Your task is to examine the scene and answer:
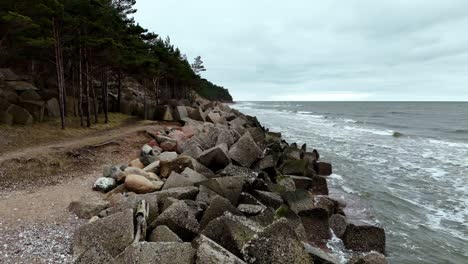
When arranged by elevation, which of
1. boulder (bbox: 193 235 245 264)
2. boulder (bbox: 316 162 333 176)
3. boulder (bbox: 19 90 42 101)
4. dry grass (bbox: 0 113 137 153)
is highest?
boulder (bbox: 19 90 42 101)

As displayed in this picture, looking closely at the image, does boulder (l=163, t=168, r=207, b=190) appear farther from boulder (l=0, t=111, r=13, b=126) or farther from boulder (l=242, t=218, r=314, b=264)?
boulder (l=0, t=111, r=13, b=126)

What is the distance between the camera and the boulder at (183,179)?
920cm

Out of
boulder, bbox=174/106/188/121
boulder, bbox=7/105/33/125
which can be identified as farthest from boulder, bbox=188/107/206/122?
boulder, bbox=7/105/33/125

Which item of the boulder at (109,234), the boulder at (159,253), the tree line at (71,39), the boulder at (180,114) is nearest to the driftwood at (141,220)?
the boulder at (109,234)

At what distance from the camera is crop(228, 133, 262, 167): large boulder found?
12382 mm

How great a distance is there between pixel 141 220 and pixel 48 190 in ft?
16.0

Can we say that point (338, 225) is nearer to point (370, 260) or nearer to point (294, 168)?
point (370, 260)

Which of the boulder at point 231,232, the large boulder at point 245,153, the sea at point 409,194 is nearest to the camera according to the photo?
the boulder at point 231,232

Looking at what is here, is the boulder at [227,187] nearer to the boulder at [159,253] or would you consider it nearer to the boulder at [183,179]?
the boulder at [183,179]

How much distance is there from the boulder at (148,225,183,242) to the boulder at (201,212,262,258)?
1.85ft

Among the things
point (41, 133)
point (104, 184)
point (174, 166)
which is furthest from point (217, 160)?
point (41, 133)

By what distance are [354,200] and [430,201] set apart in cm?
311

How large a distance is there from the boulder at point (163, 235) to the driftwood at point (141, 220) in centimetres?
20

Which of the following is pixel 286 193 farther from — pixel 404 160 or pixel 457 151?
pixel 457 151
